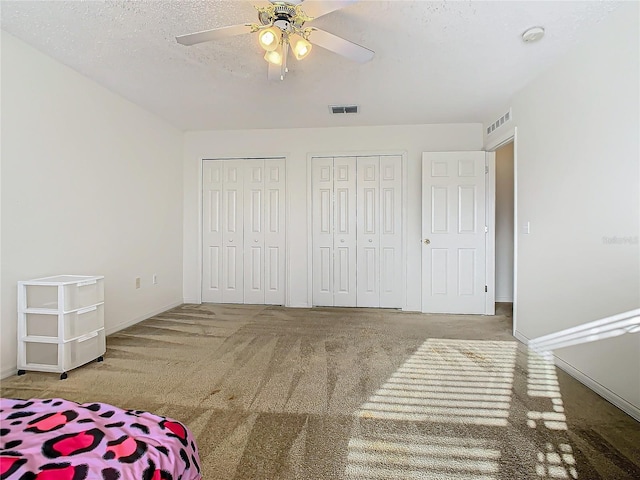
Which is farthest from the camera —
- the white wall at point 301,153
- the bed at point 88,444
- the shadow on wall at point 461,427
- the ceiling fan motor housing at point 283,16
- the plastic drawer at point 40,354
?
the white wall at point 301,153

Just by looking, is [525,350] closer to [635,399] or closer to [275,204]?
[635,399]

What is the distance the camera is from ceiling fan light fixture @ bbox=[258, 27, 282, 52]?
1.97 meters

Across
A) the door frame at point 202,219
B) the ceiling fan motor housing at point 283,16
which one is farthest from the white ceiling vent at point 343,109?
the ceiling fan motor housing at point 283,16

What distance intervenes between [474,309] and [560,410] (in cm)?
233

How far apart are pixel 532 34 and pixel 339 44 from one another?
53.8 inches

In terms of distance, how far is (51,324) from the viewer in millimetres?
2451

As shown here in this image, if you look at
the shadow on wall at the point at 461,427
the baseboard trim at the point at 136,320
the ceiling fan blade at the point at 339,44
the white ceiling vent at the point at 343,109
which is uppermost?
the white ceiling vent at the point at 343,109

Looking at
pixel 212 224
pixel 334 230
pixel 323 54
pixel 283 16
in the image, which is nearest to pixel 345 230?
pixel 334 230

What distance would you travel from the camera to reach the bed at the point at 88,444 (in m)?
0.77

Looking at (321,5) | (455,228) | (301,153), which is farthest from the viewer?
(301,153)

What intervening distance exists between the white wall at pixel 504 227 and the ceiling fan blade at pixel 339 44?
3762 mm

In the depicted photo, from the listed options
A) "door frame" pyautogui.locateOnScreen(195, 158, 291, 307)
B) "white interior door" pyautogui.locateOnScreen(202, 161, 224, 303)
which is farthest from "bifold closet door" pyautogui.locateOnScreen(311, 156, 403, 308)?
"white interior door" pyautogui.locateOnScreen(202, 161, 224, 303)

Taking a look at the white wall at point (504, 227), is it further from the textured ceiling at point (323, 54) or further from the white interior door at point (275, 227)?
the white interior door at point (275, 227)

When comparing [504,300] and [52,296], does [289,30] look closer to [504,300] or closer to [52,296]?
[52,296]
